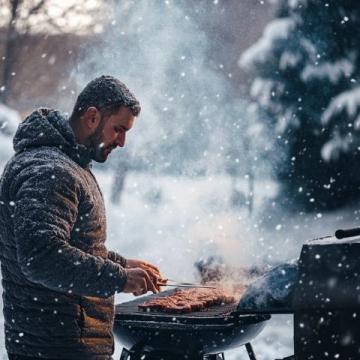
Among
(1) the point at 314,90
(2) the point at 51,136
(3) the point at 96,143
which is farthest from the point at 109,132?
(1) the point at 314,90

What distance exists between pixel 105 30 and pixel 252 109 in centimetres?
330

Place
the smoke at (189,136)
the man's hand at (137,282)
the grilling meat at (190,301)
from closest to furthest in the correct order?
the man's hand at (137,282)
the grilling meat at (190,301)
the smoke at (189,136)

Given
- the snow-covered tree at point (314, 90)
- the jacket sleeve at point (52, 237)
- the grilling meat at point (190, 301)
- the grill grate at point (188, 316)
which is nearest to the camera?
the jacket sleeve at point (52, 237)

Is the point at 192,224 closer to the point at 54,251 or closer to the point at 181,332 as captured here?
the point at 181,332

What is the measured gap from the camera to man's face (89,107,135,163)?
107 inches

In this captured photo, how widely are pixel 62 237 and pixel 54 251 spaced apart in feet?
0.22

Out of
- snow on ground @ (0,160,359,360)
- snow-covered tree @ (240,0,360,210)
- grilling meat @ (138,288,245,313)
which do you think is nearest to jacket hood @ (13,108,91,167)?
grilling meat @ (138,288,245,313)

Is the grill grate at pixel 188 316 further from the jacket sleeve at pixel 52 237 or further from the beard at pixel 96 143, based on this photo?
the beard at pixel 96 143

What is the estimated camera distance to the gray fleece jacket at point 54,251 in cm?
233

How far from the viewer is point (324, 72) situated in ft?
37.3

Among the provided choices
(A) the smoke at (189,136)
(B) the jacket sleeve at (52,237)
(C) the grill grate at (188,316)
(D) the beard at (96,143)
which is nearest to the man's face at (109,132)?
(D) the beard at (96,143)

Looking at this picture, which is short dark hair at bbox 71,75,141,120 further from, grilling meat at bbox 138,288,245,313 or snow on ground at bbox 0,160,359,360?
snow on ground at bbox 0,160,359,360

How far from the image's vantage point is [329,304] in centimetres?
277

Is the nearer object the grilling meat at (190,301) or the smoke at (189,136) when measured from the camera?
the grilling meat at (190,301)
